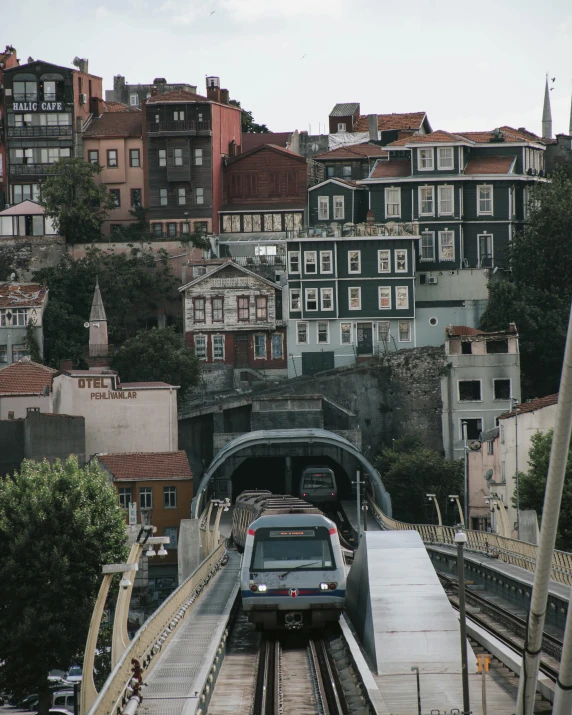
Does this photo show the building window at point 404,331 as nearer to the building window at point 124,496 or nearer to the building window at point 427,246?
the building window at point 427,246

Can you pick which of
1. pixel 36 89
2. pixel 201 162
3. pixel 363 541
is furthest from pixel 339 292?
pixel 363 541

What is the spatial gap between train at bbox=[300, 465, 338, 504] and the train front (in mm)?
45634

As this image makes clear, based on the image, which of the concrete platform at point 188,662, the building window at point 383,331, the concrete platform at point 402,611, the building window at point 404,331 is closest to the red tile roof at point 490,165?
the building window at point 404,331

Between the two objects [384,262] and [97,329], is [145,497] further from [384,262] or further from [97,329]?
[384,262]

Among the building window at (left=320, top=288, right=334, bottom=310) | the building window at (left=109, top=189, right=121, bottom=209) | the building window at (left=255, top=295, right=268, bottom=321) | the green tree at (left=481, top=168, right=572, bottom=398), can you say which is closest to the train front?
the green tree at (left=481, top=168, right=572, bottom=398)

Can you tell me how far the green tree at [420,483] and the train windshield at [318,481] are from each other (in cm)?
369

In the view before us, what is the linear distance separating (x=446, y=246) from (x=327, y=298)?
10.0m

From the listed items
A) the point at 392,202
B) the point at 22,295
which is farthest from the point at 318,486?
the point at 22,295

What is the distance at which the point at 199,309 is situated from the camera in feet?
324

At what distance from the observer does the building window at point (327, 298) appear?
9744 centimetres

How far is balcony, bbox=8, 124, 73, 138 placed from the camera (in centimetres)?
11019

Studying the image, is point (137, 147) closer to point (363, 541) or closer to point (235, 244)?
point (235, 244)

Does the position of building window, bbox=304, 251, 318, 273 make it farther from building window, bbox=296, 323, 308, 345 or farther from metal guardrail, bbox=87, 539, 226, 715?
metal guardrail, bbox=87, 539, 226, 715

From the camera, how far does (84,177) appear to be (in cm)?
10481
